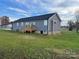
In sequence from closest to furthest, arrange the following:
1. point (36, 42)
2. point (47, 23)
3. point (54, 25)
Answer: point (36, 42)
point (47, 23)
point (54, 25)

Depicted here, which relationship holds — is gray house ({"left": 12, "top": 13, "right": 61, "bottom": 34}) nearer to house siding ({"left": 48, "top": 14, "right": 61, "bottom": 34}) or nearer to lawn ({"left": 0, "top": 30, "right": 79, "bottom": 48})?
house siding ({"left": 48, "top": 14, "right": 61, "bottom": 34})

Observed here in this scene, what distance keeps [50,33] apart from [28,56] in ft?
74.7

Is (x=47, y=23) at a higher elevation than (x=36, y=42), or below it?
higher

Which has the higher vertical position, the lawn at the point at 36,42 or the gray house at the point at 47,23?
the gray house at the point at 47,23

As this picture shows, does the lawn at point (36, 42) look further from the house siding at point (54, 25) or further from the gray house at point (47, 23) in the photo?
the house siding at point (54, 25)

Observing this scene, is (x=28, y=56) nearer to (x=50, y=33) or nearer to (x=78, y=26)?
(x=50, y=33)

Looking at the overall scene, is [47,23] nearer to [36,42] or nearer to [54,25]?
[54,25]

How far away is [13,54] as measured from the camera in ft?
22.4

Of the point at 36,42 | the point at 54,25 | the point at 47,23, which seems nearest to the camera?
the point at 36,42

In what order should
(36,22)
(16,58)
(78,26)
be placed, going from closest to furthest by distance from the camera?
(16,58), (36,22), (78,26)

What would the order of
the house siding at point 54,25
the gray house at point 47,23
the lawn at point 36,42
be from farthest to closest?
the house siding at point 54,25 < the gray house at point 47,23 < the lawn at point 36,42

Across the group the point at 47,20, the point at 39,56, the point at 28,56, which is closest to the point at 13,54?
the point at 28,56

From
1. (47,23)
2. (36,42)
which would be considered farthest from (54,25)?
(36,42)

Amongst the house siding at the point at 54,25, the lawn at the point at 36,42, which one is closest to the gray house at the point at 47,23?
the house siding at the point at 54,25
